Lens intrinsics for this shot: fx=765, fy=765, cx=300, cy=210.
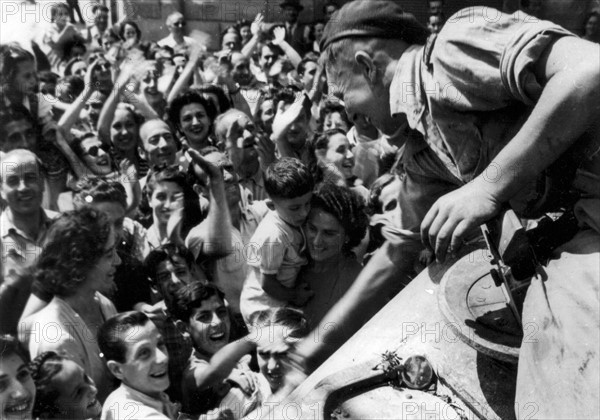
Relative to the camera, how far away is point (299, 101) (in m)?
6.10

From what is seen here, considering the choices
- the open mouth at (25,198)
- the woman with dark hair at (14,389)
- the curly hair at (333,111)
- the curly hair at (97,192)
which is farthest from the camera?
the curly hair at (333,111)

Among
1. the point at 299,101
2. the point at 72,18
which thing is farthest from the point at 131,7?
the point at 299,101

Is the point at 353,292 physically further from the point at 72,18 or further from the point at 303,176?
the point at 72,18

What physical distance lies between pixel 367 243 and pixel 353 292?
163 centimetres

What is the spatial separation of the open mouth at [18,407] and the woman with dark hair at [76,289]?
1.09 ft

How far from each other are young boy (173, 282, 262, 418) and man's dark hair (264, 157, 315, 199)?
630mm

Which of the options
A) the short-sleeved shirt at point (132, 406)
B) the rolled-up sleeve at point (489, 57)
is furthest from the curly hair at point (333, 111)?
the rolled-up sleeve at point (489, 57)

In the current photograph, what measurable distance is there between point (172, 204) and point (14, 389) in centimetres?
205

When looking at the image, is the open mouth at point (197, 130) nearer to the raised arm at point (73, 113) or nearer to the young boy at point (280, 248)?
the raised arm at point (73, 113)

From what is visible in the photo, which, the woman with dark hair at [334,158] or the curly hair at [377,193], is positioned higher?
the curly hair at [377,193]

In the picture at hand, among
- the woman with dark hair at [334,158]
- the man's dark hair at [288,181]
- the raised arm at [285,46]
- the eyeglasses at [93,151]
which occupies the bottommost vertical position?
the raised arm at [285,46]

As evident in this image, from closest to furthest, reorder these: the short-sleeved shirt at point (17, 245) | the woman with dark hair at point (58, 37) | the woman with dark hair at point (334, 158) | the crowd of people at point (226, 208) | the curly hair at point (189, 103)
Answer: the crowd of people at point (226, 208), the short-sleeved shirt at point (17, 245), the woman with dark hair at point (334, 158), the curly hair at point (189, 103), the woman with dark hair at point (58, 37)

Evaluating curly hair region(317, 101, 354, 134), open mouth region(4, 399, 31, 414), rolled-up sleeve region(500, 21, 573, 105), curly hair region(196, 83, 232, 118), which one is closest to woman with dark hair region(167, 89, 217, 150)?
curly hair region(196, 83, 232, 118)

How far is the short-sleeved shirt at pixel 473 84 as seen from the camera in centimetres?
184
